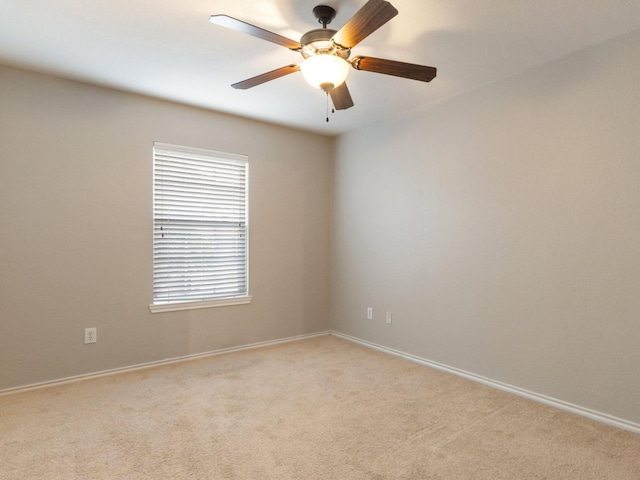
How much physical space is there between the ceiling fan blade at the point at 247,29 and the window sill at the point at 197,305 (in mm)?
2569

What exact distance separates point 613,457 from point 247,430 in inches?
80.4

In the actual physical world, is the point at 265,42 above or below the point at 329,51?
above

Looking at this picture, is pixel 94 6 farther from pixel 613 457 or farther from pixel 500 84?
pixel 613 457

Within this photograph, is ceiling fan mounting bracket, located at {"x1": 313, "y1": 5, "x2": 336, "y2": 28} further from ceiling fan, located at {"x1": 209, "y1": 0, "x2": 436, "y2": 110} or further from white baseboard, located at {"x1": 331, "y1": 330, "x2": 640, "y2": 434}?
white baseboard, located at {"x1": 331, "y1": 330, "x2": 640, "y2": 434}

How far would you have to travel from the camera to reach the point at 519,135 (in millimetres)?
2990

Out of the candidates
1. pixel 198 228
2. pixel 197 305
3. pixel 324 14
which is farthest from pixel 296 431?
pixel 324 14

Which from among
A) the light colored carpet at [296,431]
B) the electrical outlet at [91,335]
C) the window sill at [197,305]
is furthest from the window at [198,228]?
the light colored carpet at [296,431]

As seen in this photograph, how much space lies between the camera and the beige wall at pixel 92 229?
2971 mm

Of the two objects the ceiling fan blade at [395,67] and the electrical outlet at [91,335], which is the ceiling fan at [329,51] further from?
the electrical outlet at [91,335]

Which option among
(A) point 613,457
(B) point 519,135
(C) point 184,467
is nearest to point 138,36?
(C) point 184,467

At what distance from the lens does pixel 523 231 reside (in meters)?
2.96

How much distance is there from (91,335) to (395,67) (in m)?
3.11

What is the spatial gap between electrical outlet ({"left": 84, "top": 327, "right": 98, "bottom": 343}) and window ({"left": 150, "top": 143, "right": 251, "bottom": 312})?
1.57ft

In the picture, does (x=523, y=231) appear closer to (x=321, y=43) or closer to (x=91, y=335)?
(x=321, y=43)
